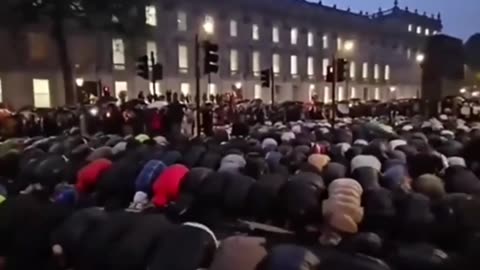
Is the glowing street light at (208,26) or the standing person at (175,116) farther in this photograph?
the glowing street light at (208,26)

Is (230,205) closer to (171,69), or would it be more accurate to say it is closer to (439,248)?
(439,248)

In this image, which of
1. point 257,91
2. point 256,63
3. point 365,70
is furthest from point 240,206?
point 365,70

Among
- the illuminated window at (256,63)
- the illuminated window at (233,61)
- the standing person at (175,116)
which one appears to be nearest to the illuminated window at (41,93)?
the illuminated window at (233,61)

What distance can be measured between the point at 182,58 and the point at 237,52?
7139mm

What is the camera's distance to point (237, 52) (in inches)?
2024

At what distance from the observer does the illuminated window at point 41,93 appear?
119 ft

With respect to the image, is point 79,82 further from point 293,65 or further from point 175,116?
point 293,65

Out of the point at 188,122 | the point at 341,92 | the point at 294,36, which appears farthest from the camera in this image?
the point at 341,92

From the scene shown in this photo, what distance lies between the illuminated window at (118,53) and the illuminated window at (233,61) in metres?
12.3

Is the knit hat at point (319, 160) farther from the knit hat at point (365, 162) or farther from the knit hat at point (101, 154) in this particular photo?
the knit hat at point (101, 154)

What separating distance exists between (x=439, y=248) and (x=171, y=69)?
41821mm

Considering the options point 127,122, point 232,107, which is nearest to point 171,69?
point 232,107

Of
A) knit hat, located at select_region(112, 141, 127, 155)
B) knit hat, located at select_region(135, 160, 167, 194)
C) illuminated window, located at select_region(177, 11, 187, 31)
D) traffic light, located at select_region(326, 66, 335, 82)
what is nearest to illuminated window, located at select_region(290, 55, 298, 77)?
illuminated window, located at select_region(177, 11, 187, 31)

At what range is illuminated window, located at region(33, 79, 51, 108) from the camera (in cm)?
3641
